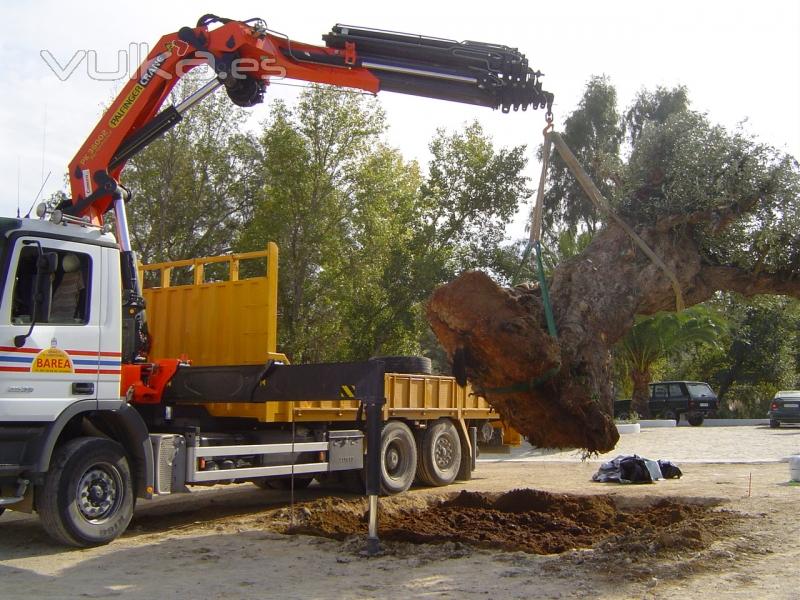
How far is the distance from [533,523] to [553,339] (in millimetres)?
2991

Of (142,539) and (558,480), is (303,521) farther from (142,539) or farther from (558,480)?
(558,480)

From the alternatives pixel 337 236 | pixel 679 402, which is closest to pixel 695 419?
pixel 679 402

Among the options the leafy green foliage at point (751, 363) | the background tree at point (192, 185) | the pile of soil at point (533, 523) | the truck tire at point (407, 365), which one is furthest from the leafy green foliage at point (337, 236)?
the leafy green foliage at point (751, 363)

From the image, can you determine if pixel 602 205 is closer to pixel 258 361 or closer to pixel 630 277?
pixel 630 277

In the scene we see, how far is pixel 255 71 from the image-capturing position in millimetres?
9898

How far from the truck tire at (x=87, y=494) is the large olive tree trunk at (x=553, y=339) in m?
3.65

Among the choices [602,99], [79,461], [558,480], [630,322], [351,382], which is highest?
[602,99]

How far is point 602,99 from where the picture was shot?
36.7m

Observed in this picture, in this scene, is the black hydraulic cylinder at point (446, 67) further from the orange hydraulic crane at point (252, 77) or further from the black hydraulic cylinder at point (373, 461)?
the black hydraulic cylinder at point (373, 461)

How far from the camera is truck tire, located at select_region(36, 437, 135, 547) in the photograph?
788 cm

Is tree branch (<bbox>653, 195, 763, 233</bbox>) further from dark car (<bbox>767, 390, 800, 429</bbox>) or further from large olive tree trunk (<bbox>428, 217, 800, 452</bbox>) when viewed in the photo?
dark car (<bbox>767, 390, 800, 429</bbox>)

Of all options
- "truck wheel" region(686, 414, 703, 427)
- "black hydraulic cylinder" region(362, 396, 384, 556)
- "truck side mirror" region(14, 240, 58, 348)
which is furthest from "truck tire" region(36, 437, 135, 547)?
"truck wheel" region(686, 414, 703, 427)

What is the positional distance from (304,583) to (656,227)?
17.1 ft

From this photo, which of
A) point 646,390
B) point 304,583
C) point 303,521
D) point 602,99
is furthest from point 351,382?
point 602,99
